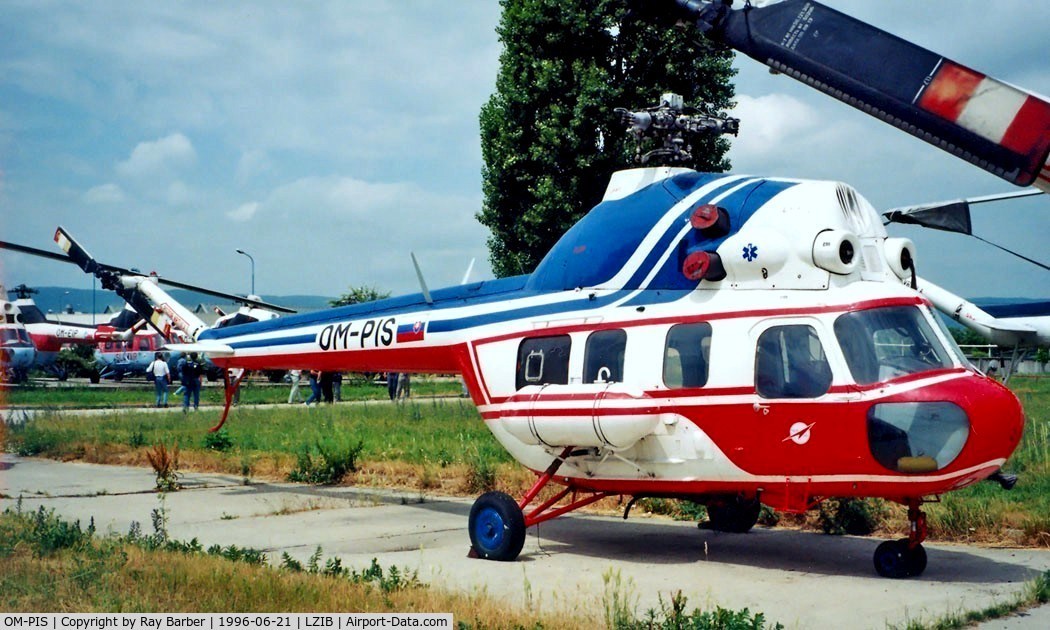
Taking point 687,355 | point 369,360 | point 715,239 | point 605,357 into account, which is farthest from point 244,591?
point 369,360

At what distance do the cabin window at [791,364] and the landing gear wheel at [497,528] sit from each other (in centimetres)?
257

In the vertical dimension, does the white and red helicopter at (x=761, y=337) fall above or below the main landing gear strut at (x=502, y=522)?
above

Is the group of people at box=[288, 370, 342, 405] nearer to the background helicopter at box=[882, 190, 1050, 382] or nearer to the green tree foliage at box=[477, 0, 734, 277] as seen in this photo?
the green tree foliage at box=[477, 0, 734, 277]

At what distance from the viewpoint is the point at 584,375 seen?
9.30 metres

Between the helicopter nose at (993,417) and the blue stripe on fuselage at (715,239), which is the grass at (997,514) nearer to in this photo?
the helicopter nose at (993,417)

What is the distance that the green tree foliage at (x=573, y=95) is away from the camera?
20.5 m

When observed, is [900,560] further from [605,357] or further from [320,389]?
[320,389]

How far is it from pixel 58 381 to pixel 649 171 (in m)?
46.7

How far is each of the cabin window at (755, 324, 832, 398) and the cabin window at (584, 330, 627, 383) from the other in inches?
52.8

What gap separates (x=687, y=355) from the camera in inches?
344

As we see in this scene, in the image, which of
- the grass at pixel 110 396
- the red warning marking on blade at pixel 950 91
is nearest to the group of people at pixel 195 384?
the grass at pixel 110 396

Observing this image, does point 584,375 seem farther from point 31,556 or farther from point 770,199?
point 31,556

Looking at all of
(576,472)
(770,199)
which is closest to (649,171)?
(770,199)

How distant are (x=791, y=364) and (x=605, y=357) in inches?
70.5
